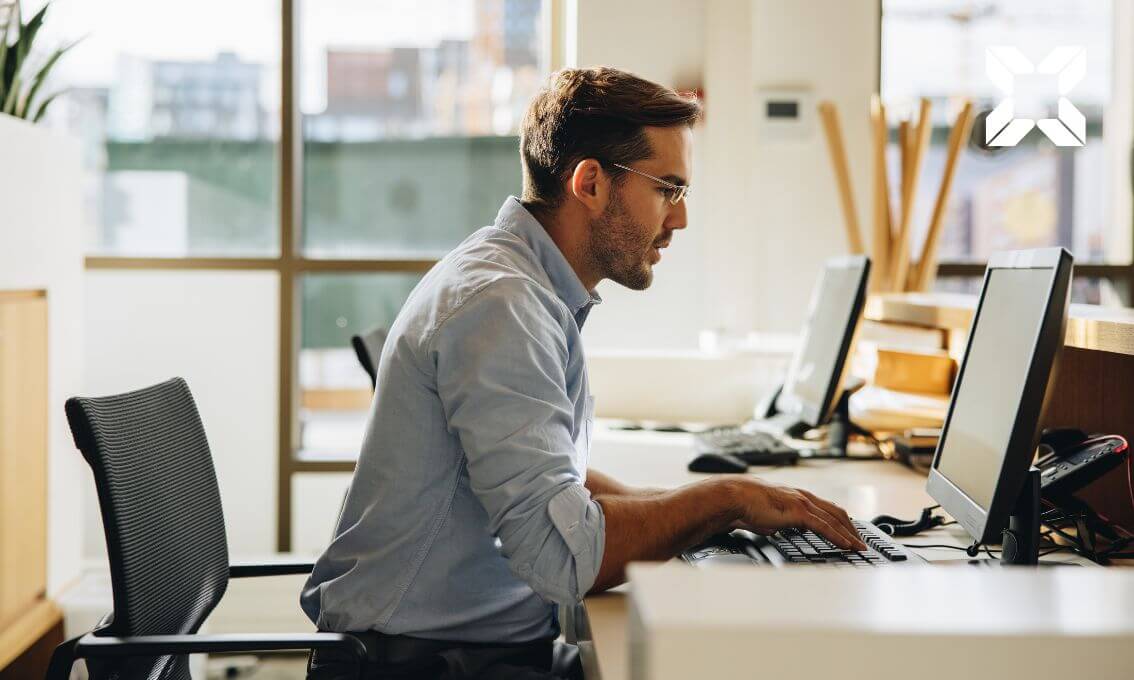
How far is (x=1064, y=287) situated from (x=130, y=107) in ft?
12.2

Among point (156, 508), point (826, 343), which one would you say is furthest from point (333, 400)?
point (156, 508)

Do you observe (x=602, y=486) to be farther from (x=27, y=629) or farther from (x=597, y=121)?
(x=27, y=629)

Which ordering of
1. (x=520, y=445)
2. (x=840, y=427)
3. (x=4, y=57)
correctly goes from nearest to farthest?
(x=520, y=445)
(x=840, y=427)
(x=4, y=57)

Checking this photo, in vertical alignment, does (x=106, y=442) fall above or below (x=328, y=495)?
above

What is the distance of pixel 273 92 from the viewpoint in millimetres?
4094

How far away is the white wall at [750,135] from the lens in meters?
3.92

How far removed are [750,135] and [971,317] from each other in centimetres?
201

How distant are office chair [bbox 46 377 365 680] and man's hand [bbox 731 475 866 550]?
0.52 metres

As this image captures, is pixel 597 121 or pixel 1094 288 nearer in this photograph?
pixel 597 121

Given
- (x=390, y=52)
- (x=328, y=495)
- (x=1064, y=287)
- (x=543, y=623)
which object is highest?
(x=390, y=52)

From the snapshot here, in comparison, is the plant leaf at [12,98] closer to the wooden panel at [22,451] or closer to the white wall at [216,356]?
the wooden panel at [22,451]

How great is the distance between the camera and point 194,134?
410 centimetres

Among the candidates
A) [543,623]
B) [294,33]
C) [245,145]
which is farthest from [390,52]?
[543,623]

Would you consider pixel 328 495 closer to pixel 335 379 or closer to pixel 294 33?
pixel 335 379
